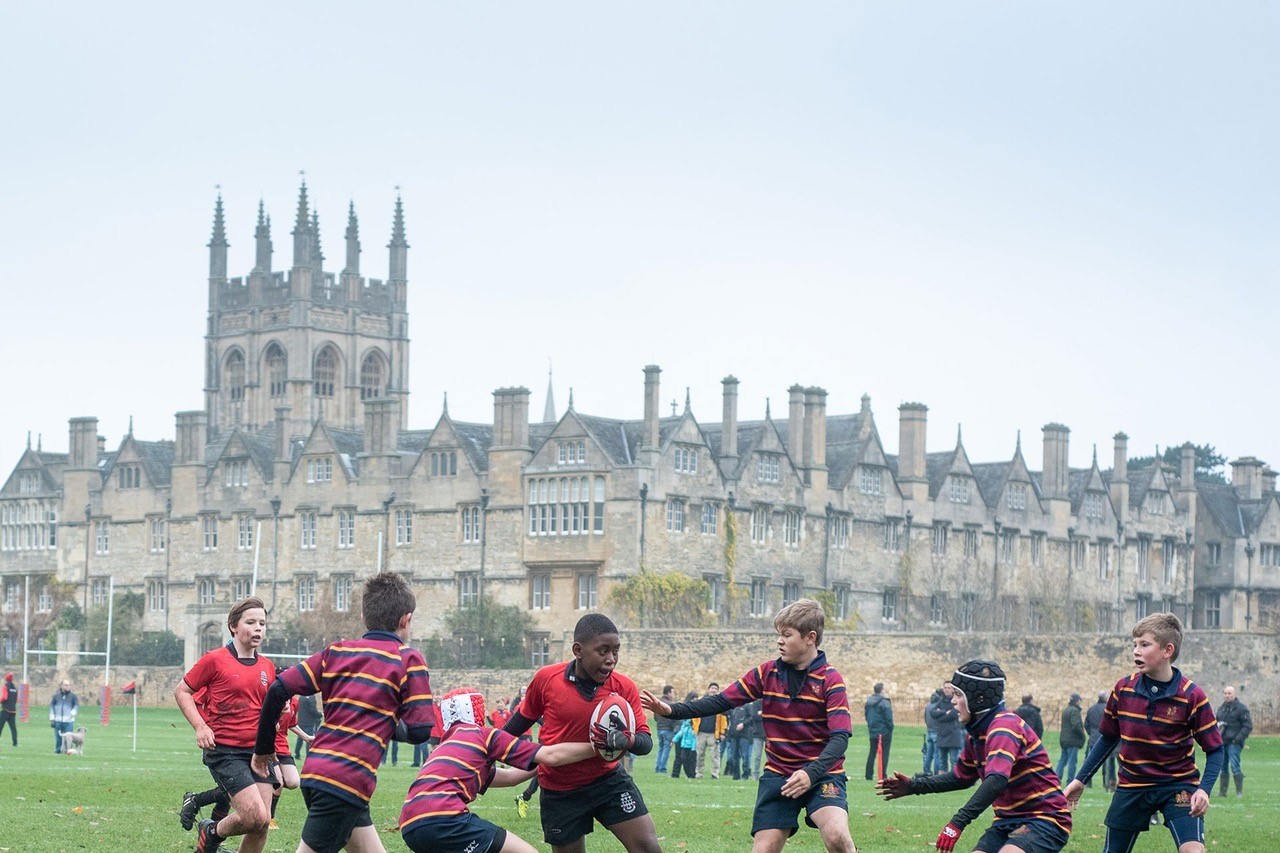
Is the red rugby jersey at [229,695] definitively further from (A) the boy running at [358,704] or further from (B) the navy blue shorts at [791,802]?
(B) the navy blue shorts at [791,802]

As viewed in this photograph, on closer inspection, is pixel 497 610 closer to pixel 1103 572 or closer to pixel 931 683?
pixel 931 683

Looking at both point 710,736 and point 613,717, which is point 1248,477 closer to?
point 710,736

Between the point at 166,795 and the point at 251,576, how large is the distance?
62122 mm

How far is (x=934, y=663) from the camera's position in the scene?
212 ft

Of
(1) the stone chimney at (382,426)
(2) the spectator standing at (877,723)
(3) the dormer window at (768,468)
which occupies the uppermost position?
(1) the stone chimney at (382,426)

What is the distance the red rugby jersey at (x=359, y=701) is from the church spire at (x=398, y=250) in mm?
113564

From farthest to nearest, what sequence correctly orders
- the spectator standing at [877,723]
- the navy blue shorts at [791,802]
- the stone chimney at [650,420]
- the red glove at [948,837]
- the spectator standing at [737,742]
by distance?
the stone chimney at [650,420]
the spectator standing at [737,742]
the spectator standing at [877,723]
the navy blue shorts at [791,802]
the red glove at [948,837]

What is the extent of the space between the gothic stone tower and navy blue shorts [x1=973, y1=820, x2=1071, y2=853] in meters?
104

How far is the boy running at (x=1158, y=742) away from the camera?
14.4 meters

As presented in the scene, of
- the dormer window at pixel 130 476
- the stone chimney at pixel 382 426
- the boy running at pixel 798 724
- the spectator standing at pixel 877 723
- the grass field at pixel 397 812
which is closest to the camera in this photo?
the boy running at pixel 798 724

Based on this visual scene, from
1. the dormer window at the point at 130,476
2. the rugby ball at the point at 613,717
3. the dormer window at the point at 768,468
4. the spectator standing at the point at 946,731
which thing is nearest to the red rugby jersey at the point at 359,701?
the rugby ball at the point at 613,717

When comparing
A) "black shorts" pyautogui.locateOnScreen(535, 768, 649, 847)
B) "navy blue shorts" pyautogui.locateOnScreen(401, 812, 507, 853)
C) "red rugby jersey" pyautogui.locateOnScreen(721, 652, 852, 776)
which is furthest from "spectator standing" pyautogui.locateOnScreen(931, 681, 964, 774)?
"navy blue shorts" pyautogui.locateOnScreen(401, 812, 507, 853)

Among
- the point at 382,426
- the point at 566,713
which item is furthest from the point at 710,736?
the point at 382,426

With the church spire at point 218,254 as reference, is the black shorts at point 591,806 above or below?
below
